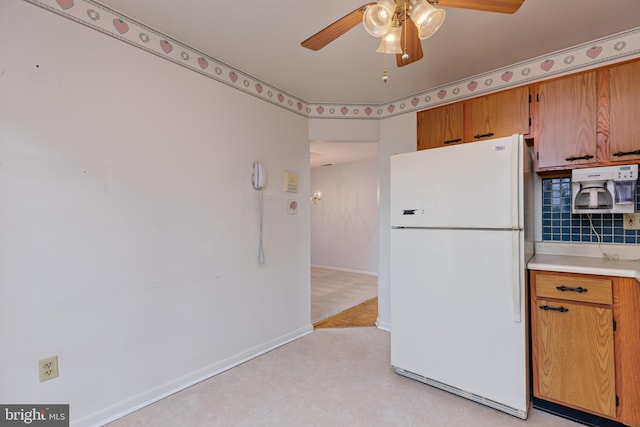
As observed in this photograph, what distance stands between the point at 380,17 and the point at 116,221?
5.87 feet

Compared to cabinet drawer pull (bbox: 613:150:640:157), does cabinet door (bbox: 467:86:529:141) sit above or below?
above

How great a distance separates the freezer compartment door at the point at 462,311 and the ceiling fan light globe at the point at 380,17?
4.22 ft

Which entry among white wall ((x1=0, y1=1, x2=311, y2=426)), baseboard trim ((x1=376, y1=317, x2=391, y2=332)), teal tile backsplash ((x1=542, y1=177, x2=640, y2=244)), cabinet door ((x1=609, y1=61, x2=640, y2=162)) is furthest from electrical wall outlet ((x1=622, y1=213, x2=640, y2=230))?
white wall ((x1=0, y1=1, x2=311, y2=426))

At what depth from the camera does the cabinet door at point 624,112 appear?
5.96 feet

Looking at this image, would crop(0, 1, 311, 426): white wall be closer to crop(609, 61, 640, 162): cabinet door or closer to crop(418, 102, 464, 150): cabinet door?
crop(418, 102, 464, 150): cabinet door

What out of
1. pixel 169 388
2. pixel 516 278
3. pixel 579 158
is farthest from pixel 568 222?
pixel 169 388

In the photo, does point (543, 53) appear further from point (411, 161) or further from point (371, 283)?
point (371, 283)

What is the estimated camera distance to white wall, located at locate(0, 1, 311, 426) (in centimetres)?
149

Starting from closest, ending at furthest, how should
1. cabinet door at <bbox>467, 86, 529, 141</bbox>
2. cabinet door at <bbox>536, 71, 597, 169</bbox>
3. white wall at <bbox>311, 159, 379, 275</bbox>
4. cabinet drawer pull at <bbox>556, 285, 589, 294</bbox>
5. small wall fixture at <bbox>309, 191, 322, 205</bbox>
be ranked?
cabinet drawer pull at <bbox>556, 285, 589, 294</bbox> → cabinet door at <bbox>536, 71, 597, 169</bbox> → cabinet door at <bbox>467, 86, 529, 141</bbox> → white wall at <bbox>311, 159, 379, 275</bbox> → small wall fixture at <bbox>309, 191, 322, 205</bbox>

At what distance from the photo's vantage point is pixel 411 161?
216 centimetres

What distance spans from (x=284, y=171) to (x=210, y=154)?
2.60ft

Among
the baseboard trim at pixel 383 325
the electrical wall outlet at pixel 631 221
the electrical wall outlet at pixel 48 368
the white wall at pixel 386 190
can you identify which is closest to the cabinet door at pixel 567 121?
the electrical wall outlet at pixel 631 221

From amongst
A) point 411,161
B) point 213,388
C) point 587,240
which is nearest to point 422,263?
point 411,161

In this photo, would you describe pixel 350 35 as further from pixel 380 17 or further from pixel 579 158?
pixel 579 158
